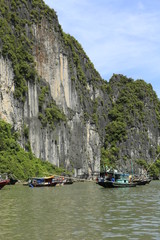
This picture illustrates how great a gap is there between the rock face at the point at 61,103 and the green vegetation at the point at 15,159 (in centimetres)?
287

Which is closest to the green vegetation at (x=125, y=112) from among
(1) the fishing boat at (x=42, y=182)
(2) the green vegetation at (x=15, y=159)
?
(2) the green vegetation at (x=15, y=159)

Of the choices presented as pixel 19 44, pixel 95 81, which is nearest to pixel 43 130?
pixel 19 44

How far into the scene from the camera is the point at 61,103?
9331 centimetres

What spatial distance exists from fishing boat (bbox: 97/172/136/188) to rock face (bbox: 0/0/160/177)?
26.1 meters

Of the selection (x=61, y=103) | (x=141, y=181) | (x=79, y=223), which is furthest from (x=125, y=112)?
(x=79, y=223)

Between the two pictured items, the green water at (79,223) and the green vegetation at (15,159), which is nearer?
the green water at (79,223)

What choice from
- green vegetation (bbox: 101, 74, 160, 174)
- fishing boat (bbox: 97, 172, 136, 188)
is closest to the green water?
fishing boat (bbox: 97, 172, 136, 188)

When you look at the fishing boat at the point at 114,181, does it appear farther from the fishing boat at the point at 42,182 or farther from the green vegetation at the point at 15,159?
the green vegetation at the point at 15,159

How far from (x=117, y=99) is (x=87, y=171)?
43.1 meters

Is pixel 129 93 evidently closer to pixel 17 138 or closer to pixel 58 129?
pixel 58 129

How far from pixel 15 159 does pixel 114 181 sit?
22.5 metres

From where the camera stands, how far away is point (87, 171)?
322 feet

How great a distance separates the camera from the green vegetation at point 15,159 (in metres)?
68.2

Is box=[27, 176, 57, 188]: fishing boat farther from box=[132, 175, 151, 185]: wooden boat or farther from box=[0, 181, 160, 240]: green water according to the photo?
box=[0, 181, 160, 240]: green water
